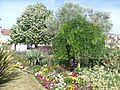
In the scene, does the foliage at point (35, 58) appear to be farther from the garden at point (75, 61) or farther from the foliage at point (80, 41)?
the foliage at point (80, 41)

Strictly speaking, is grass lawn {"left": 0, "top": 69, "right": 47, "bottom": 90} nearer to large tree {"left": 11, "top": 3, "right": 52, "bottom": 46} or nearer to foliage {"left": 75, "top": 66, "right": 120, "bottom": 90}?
foliage {"left": 75, "top": 66, "right": 120, "bottom": 90}

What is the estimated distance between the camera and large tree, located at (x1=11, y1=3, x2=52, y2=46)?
33656mm

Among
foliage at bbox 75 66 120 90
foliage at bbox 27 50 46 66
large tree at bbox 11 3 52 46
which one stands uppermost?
large tree at bbox 11 3 52 46

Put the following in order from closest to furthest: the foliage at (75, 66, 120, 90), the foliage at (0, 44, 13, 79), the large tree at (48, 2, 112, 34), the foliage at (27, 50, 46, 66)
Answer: the foliage at (75, 66, 120, 90), the foliage at (0, 44, 13, 79), the foliage at (27, 50, 46, 66), the large tree at (48, 2, 112, 34)

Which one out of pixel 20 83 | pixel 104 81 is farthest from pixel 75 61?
pixel 104 81

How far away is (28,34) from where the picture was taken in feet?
110

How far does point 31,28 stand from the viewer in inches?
1345

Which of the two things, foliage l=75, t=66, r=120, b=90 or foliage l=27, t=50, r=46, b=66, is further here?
foliage l=27, t=50, r=46, b=66

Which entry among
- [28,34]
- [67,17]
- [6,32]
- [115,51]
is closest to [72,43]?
[115,51]

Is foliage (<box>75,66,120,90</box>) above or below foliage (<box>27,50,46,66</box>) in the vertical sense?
below

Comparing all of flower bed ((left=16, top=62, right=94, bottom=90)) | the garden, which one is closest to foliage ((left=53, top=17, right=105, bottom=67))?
the garden

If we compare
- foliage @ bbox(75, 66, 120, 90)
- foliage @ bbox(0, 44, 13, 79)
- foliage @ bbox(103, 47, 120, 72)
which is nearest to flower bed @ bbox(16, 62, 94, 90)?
foliage @ bbox(75, 66, 120, 90)

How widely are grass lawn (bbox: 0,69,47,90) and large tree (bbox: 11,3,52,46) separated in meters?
20.6

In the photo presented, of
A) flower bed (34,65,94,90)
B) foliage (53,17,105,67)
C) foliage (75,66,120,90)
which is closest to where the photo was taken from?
foliage (75,66,120,90)
